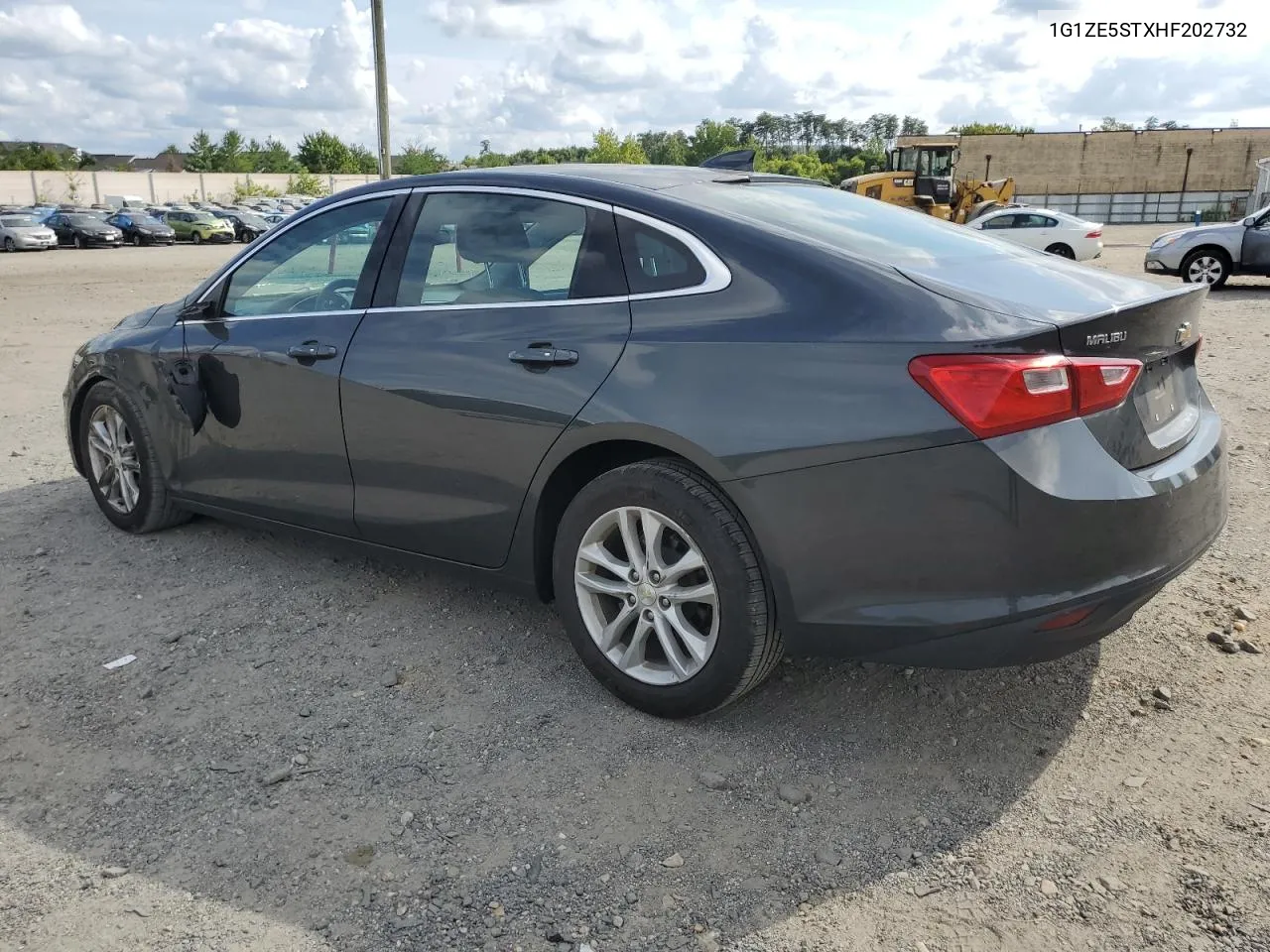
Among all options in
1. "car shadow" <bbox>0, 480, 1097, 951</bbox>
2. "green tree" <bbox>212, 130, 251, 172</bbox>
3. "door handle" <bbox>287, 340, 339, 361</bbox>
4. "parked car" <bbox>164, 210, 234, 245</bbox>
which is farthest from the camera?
"green tree" <bbox>212, 130, 251, 172</bbox>

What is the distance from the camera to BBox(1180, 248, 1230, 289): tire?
17.5m

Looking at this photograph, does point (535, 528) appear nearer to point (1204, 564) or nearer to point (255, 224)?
point (1204, 564)

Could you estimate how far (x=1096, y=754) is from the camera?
3.05m

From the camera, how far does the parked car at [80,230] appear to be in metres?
41.5

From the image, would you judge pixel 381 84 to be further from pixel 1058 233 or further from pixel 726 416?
pixel 726 416

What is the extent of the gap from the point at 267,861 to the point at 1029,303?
2462mm

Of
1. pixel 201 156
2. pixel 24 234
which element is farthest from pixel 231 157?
pixel 24 234

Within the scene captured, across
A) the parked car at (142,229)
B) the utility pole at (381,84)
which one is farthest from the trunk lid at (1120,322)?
the parked car at (142,229)

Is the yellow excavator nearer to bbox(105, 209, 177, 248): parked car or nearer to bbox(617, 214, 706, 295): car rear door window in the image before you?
bbox(105, 209, 177, 248): parked car

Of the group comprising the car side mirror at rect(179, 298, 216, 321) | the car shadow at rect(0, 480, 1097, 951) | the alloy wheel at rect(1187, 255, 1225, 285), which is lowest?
the car shadow at rect(0, 480, 1097, 951)

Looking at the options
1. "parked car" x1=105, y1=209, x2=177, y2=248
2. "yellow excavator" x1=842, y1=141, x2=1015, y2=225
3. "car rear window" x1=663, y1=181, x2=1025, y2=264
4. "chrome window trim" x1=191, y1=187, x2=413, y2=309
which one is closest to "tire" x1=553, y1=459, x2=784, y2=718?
"car rear window" x1=663, y1=181, x2=1025, y2=264

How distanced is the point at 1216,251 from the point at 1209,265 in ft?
0.80

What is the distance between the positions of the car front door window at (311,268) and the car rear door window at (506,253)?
0.89 ft

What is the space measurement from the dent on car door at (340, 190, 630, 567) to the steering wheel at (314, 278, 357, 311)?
0.58ft
